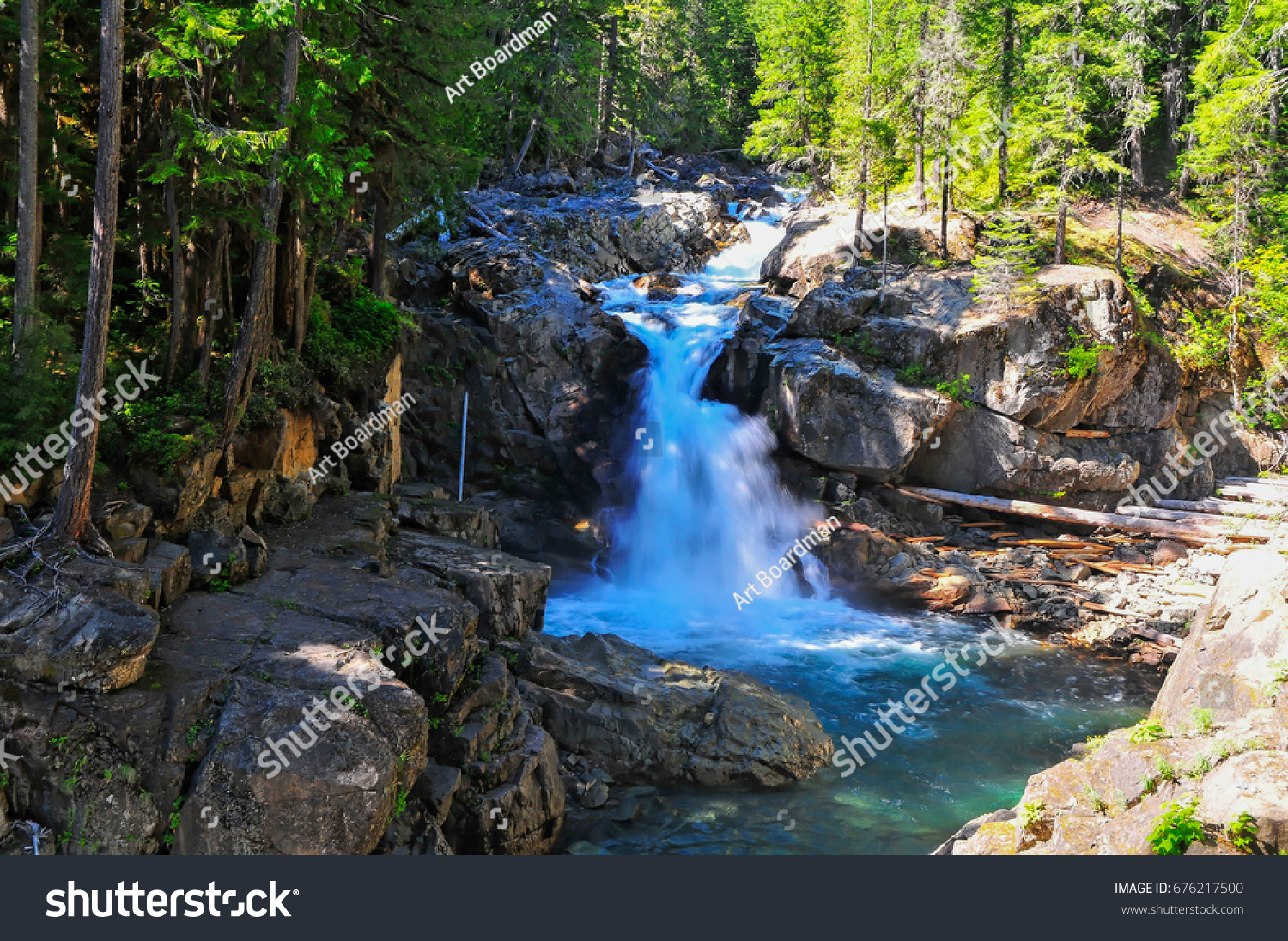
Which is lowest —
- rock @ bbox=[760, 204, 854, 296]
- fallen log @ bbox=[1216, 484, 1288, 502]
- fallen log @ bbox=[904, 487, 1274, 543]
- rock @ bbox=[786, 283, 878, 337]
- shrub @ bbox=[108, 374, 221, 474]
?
fallen log @ bbox=[904, 487, 1274, 543]

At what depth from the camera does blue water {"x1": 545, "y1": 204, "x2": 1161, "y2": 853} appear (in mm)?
9289

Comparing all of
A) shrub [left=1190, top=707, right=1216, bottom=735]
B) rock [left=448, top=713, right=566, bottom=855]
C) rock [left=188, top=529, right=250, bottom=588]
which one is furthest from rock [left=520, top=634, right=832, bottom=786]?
shrub [left=1190, top=707, right=1216, bottom=735]

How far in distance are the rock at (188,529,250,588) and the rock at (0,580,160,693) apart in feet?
6.43

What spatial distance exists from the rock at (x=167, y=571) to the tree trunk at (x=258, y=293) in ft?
6.30

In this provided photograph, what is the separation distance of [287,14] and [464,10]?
7231mm

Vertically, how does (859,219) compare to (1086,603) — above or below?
above

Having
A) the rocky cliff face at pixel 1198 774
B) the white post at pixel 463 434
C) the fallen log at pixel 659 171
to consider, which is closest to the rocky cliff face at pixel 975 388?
the white post at pixel 463 434

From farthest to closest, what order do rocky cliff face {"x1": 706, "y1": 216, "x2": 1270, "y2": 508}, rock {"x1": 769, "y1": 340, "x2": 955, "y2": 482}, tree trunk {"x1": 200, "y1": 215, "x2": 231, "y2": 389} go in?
rocky cliff face {"x1": 706, "y1": 216, "x2": 1270, "y2": 508}, rock {"x1": 769, "y1": 340, "x2": 955, "y2": 482}, tree trunk {"x1": 200, "y1": 215, "x2": 231, "y2": 389}

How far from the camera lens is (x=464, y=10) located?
49.1 feet

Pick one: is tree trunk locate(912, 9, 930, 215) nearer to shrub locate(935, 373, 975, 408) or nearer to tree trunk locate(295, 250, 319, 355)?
shrub locate(935, 373, 975, 408)

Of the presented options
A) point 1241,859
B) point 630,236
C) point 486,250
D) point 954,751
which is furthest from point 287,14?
point 630,236

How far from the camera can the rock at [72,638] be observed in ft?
21.3

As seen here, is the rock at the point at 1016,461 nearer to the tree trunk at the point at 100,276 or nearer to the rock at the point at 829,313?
the rock at the point at 829,313

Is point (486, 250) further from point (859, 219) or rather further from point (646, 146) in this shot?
point (646, 146)
